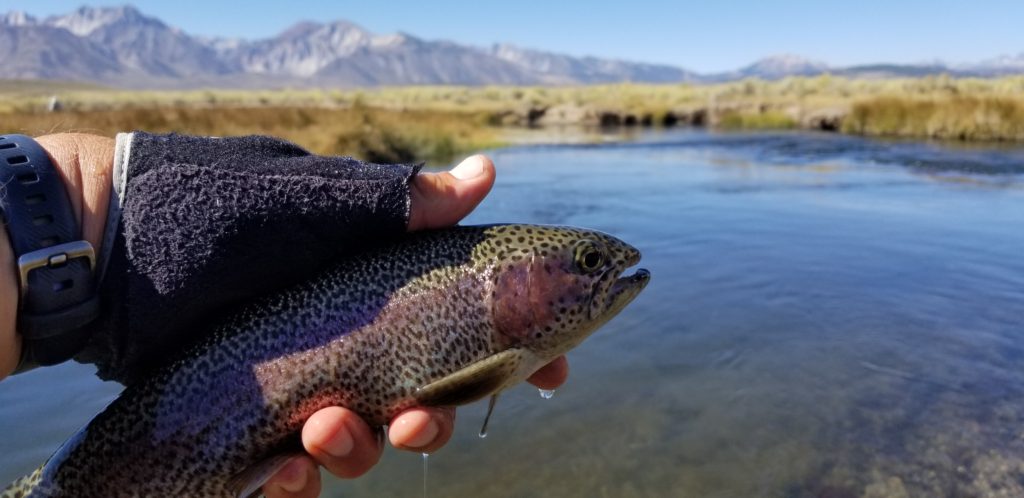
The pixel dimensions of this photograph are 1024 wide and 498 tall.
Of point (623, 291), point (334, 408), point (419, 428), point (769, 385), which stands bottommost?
point (769, 385)

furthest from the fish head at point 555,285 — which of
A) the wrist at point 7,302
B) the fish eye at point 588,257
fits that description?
the wrist at point 7,302

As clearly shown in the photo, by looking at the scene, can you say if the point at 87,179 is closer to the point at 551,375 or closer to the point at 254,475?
the point at 254,475

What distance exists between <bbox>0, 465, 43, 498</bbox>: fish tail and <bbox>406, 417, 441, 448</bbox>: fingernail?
132cm

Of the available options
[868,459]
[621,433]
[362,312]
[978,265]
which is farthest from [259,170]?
[978,265]

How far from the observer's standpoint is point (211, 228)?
2527 millimetres

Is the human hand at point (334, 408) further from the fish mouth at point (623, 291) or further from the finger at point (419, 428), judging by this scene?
the fish mouth at point (623, 291)

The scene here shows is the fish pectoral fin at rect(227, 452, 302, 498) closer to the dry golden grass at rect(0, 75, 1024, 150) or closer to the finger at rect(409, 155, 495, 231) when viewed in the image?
the finger at rect(409, 155, 495, 231)

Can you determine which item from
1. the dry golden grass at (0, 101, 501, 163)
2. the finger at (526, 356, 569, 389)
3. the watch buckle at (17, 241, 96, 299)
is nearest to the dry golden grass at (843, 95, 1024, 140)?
the dry golden grass at (0, 101, 501, 163)

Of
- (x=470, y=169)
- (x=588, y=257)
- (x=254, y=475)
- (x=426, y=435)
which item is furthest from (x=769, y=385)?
(x=254, y=475)

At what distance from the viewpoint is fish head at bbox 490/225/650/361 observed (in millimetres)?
2807

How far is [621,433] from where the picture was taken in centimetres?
622

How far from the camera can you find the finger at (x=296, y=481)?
2684mm

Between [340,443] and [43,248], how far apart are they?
118 centimetres

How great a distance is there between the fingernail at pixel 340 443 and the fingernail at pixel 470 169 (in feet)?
3.69
